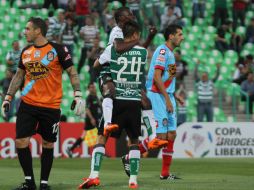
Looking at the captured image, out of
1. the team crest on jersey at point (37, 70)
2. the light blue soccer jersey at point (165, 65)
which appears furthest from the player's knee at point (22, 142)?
the light blue soccer jersey at point (165, 65)

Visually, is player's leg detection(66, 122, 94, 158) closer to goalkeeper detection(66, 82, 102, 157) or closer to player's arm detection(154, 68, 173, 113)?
goalkeeper detection(66, 82, 102, 157)

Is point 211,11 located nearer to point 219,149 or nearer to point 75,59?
point 75,59

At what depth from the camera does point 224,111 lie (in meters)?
27.8

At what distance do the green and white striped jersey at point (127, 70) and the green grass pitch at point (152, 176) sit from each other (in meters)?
1.32

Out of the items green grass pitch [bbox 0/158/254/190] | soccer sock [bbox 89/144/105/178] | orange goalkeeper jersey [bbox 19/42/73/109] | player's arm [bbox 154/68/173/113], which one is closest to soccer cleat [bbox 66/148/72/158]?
green grass pitch [bbox 0/158/254/190]

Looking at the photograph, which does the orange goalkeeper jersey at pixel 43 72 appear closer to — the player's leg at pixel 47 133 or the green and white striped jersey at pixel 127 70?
the player's leg at pixel 47 133

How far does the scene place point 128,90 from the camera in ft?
39.4

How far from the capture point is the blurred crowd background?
84.9 ft

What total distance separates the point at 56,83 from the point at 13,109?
12.7 m

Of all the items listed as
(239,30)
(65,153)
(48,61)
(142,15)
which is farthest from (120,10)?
(239,30)

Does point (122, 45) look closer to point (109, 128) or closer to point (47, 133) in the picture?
point (109, 128)

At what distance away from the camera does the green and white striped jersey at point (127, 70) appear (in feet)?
39.3

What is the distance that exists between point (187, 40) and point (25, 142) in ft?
66.6

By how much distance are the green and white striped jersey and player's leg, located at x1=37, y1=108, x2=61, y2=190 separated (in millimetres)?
954
